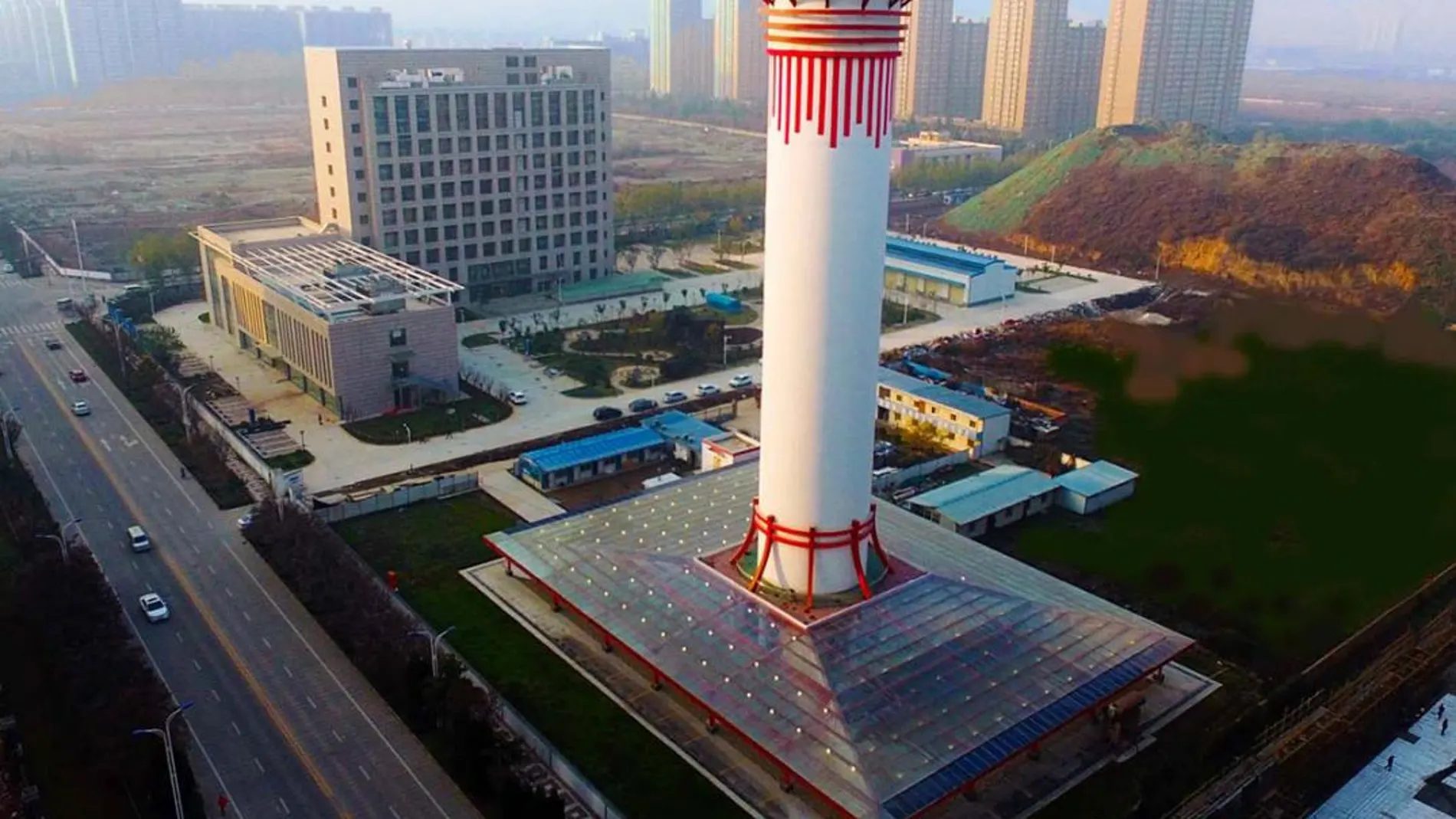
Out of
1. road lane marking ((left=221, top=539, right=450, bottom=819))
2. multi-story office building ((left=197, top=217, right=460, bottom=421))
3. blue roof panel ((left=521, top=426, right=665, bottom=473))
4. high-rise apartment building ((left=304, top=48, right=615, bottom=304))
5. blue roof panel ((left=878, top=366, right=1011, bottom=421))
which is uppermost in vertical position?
high-rise apartment building ((left=304, top=48, right=615, bottom=304))

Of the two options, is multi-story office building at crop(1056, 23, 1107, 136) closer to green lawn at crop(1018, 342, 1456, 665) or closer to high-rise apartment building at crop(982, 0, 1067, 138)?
high-rise apartment building at crop(982, 0, 1067, 138)

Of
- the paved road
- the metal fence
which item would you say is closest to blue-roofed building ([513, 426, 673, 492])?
the metal fence


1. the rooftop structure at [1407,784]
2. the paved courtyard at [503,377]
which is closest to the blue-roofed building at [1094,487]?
the rooftop structure at [1407,784]

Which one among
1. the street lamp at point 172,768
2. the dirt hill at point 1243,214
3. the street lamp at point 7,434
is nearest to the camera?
the street lamp at point 172,768

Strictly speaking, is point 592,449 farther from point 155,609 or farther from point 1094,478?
point 1094,478

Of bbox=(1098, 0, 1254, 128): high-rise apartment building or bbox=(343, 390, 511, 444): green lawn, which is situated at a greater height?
bbox=(1098, 0, 1254, 128): high-rise apartment building

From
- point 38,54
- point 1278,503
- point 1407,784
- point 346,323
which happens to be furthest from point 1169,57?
point 38,54

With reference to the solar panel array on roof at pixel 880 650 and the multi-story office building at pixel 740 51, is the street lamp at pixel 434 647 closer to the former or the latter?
the solar panel array on roof at pixel 880 650
